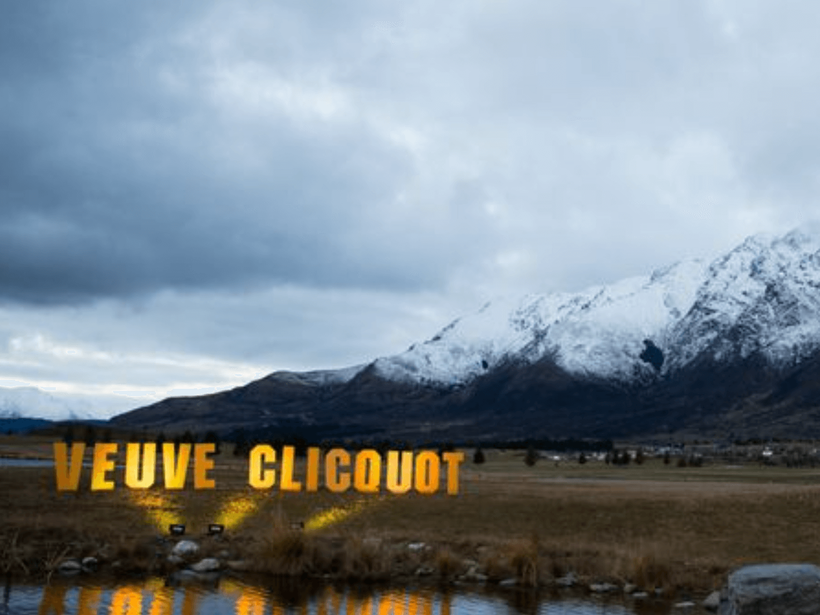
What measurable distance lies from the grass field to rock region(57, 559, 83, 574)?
385 mm

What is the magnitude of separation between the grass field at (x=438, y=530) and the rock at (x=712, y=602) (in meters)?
2.62

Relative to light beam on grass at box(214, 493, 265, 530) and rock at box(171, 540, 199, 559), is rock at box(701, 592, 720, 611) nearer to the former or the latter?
rock at box(171, 540, 199, 559)

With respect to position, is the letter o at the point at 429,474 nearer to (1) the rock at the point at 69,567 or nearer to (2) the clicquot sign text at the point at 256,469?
(2) the clicquot sign text at the point at 256,469

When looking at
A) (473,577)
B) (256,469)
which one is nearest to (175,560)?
(473,577)

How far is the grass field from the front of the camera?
38031 mm

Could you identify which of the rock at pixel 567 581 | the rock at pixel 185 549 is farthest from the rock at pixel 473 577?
the rock at pixel 185 549

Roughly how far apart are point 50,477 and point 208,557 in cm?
2751

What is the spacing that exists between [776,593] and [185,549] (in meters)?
23.5

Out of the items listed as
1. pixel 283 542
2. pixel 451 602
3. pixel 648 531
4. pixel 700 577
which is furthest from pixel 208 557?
Answer: pixel 648 531

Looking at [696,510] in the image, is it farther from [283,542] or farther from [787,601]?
[787,601]

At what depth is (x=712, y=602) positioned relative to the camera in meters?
33.8

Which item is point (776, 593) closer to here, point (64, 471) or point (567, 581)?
point (567, 581)

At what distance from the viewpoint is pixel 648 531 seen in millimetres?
49844

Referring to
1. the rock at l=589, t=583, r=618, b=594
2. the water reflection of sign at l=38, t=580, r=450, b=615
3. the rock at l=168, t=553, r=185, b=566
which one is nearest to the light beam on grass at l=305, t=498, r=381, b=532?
the rock at l=168, t=553, r=185, b=566
